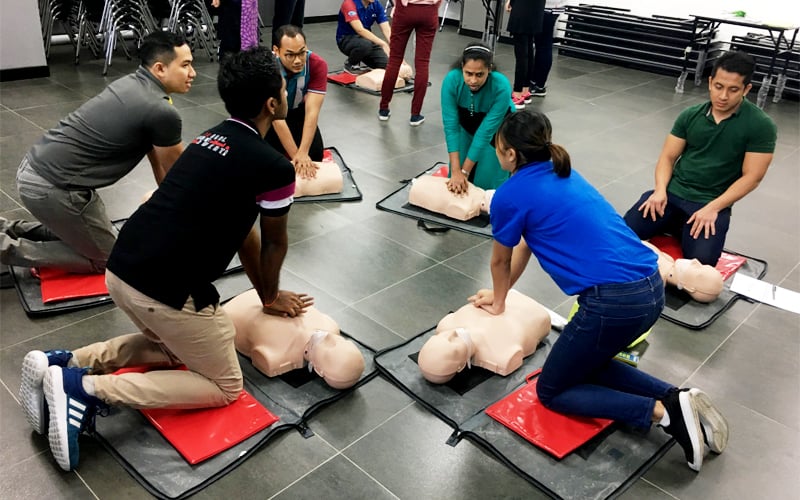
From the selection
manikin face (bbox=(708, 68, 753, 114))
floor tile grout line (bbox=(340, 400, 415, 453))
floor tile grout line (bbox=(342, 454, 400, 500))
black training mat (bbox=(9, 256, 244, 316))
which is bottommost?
floor tile grout line (bbox=(342, 454, 400, 500))

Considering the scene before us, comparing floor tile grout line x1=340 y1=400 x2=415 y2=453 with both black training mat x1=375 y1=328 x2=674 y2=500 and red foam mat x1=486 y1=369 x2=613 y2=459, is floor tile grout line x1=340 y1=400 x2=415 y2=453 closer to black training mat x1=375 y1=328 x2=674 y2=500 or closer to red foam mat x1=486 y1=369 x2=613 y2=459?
black training mat x1=375 y1=328 x2=674 y2=500

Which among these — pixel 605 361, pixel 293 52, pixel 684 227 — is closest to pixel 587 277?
pixel 605 361

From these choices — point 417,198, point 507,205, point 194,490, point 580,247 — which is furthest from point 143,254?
point 417,198

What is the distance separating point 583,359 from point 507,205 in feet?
1.68

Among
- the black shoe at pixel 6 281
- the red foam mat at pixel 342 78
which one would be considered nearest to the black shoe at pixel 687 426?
the black shoe at pixel 6 281

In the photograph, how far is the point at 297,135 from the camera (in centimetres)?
385

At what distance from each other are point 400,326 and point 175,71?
1284mm

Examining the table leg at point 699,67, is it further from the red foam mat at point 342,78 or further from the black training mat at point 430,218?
the black training mat at point 430,218

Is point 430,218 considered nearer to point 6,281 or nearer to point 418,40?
point 418,40

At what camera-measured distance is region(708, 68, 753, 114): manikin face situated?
2748 mm

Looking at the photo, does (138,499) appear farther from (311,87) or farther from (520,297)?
(311,87)

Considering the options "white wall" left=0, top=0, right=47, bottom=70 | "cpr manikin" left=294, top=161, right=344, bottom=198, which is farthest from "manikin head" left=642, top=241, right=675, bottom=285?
"white wall" left=0, top=0, right=47, bottom=70

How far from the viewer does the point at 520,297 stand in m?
2.46

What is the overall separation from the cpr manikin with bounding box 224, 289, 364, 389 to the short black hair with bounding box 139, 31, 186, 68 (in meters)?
0.96
